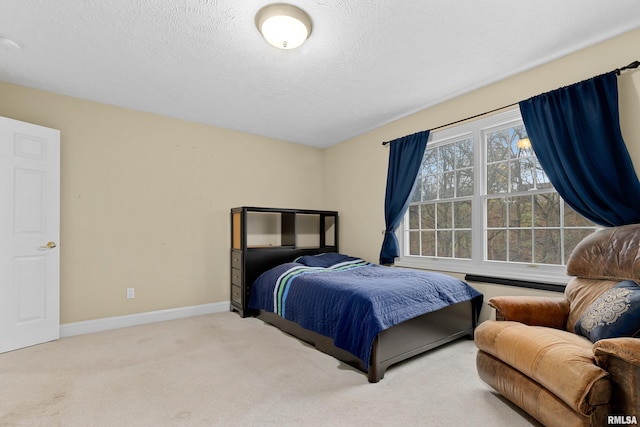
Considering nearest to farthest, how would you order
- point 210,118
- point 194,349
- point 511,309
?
point 511,309 < point 194,349 < point 210,118

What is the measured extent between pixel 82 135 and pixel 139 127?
0.55m

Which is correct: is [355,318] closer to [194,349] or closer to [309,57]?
[194,349]

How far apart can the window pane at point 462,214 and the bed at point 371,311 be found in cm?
70

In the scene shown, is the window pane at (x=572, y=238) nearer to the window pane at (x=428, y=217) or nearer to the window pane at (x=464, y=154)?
the window pane at (x=464, y=154)

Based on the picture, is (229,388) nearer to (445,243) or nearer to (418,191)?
(445,243)

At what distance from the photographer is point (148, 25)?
216 cm

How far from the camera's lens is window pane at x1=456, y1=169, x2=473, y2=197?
335 cm

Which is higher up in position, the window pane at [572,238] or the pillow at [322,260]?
the window pane at [572,238]

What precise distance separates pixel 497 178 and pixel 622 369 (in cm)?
211

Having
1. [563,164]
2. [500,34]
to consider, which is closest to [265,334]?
[563,164]

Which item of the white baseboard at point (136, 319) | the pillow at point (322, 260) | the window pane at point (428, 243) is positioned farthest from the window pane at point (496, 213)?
the white baseboard at point (136, 319)

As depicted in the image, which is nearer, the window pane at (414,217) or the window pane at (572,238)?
the window pane at (572,238)

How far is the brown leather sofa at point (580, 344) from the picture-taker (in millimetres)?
1368

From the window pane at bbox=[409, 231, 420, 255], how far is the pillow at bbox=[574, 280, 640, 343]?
199 cm
